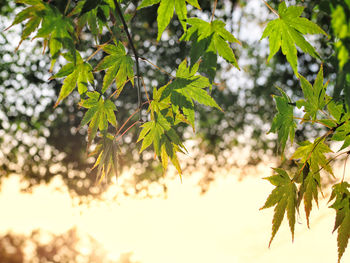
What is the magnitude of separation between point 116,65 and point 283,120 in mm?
490

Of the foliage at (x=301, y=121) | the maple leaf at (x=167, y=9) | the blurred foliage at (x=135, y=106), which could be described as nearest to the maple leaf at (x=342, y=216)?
the foliage at (x=301, y=121)

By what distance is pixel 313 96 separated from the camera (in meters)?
0.82

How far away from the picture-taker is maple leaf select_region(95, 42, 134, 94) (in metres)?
0.75

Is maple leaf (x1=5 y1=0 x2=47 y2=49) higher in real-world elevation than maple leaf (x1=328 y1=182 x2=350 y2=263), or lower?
higher

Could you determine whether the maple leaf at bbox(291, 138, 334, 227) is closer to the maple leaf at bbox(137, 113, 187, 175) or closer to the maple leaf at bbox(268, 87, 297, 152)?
the maple leaf at bbox(268, 87, 297, 152)

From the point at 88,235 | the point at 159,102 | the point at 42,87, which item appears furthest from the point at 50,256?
the point at 159,102

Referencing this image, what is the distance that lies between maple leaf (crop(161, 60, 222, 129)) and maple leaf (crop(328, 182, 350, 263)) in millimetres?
397

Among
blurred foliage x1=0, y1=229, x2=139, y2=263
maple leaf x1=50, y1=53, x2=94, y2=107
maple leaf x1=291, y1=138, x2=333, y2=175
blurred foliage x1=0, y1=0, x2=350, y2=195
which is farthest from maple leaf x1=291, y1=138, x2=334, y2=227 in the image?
blurred foliage x1=0, y1=229, x2=139, y2=263

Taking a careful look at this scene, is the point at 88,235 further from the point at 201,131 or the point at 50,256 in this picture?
the point at 201,131

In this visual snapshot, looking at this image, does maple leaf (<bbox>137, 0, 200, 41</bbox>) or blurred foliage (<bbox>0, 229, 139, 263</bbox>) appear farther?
blurred foliage (<bbox>0, 229, 139, 263</bbox>)

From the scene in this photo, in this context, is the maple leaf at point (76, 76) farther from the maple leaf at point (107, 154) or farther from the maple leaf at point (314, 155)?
the maple leaf at point (314, 155)

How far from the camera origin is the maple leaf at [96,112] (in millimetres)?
818

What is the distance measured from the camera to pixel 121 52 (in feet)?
2.55

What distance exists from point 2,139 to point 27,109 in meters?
0.80
